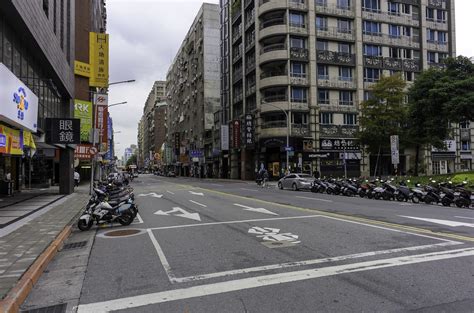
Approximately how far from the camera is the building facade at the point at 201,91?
74.6 meters

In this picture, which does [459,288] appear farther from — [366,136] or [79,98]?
[79,98]

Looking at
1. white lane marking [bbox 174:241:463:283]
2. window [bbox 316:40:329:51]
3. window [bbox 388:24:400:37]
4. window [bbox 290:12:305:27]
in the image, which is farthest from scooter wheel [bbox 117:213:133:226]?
window [bbox 388:24:400:37]

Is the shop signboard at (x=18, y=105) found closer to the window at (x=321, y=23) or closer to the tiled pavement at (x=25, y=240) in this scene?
the tiled pavement at (x=25, y=240)

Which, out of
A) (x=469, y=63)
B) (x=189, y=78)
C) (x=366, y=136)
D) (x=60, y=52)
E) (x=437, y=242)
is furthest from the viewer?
(x=189, y=78)

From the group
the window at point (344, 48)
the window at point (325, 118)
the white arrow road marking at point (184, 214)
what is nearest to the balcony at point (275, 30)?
the window at point (344, 48)

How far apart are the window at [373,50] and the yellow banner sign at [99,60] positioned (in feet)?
111

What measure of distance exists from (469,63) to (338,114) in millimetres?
19495

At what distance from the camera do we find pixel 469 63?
30.8 metres

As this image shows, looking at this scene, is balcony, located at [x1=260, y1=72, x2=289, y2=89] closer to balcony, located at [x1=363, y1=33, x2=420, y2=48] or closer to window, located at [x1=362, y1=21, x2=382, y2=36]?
balcony, located at [x1=363, y1=33, x2=420, y2=48]

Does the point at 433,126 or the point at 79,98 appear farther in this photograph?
the point at 79,98

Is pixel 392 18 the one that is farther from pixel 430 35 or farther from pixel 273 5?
pixel 273 5

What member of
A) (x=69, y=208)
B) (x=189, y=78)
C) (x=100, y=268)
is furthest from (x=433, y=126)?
(x=189, y=78)

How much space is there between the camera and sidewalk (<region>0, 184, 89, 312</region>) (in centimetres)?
546

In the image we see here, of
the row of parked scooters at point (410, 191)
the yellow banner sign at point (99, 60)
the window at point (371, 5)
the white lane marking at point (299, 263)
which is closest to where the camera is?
the white lane marking at point (299, 263)
